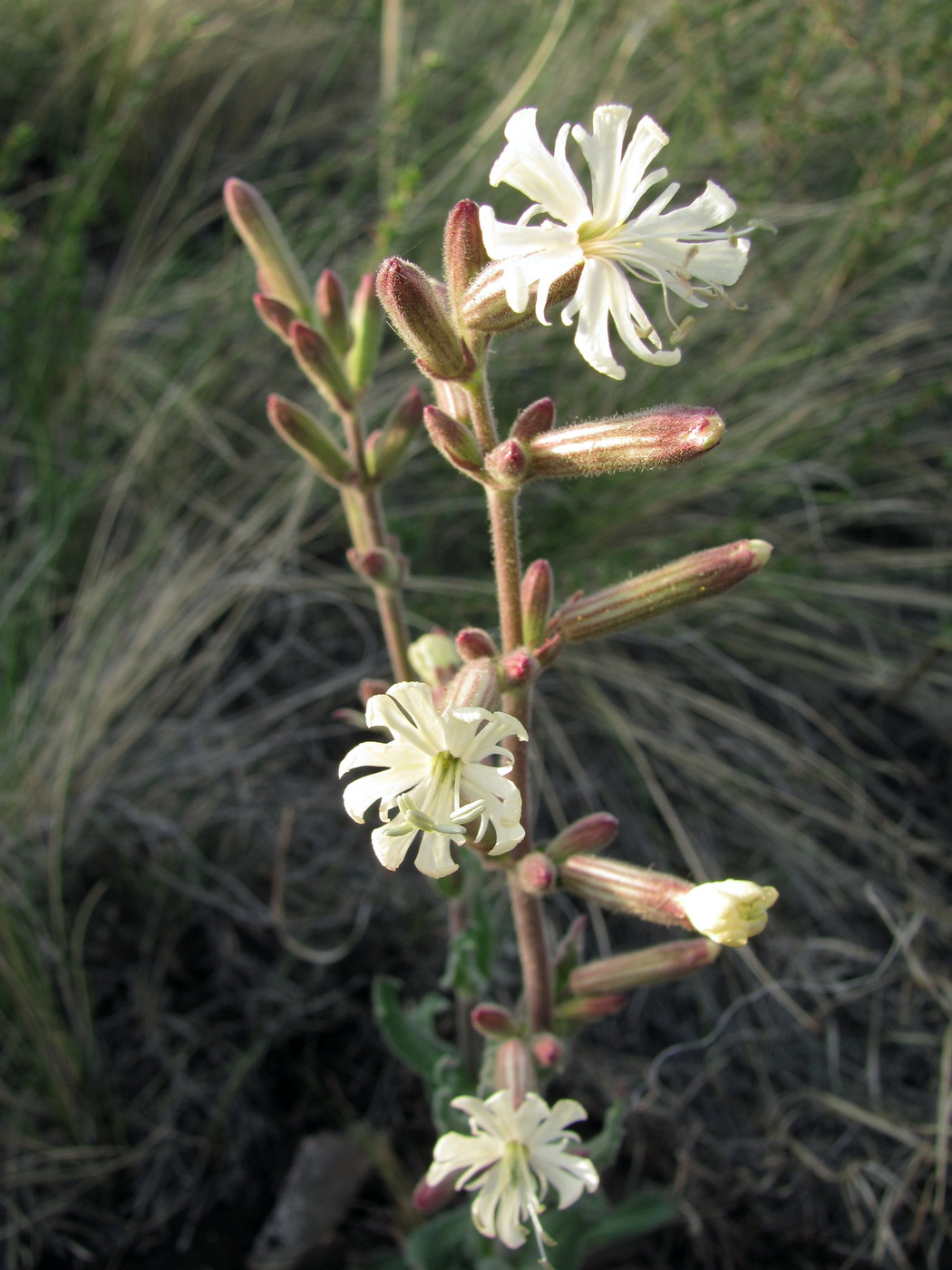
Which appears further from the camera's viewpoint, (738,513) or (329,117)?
(329,117)

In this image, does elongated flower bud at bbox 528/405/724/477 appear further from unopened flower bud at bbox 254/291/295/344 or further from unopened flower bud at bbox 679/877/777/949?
unopened flower bud at bbox 254/291/295/344

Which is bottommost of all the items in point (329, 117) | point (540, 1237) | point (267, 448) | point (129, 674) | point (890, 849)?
point (890, 849)

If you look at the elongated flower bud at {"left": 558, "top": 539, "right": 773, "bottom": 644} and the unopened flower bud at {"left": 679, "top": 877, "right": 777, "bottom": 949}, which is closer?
the unopened flower bud at {"left": 679, "top": 877, "right": 777, "bottom": 949}

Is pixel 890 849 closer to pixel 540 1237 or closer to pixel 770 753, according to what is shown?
pixel 770 753

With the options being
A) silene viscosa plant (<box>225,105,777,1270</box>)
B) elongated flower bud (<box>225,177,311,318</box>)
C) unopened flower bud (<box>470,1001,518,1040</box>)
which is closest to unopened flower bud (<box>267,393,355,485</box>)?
silene viscosa plant (<box>225,105,777,1270</box>)

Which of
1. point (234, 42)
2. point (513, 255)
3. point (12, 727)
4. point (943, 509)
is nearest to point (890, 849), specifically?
point (943, 509)

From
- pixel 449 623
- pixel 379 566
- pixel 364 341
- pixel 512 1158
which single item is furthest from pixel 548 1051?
pixel 449 623

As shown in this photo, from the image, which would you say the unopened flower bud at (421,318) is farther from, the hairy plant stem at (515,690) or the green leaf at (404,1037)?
the green leaf at (404,1037)
